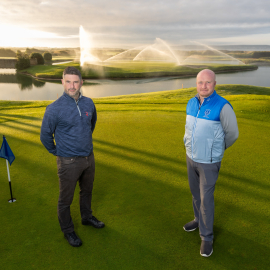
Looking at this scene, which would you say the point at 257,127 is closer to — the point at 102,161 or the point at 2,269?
the point at 102,161

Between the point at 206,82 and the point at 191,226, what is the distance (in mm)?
1717

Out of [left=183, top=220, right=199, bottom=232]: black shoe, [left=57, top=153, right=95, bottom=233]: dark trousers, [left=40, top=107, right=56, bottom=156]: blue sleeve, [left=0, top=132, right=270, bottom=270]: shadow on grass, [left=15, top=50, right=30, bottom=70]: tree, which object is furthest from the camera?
[left=15, top=50, right=30, bottom=70]: tree

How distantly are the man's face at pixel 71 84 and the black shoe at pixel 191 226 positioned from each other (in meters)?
2.03

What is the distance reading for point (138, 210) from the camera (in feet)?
10.8

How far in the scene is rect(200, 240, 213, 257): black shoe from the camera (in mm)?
2568

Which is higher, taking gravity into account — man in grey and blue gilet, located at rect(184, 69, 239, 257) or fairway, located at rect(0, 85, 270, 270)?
man in grey and blue gilet, located at rect(184, 69, 239, 257)

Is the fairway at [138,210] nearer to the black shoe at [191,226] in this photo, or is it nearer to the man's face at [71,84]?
the black shoe at [191,226]

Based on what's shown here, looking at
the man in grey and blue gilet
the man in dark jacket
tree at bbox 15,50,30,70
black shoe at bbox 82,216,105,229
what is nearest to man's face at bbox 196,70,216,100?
the man in grey and blue gilet

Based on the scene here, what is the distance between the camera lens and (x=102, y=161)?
15.6 ft

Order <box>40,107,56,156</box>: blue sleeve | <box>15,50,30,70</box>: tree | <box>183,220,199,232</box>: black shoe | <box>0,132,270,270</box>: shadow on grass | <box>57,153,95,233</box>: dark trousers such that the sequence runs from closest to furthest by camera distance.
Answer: <box>0,132,270,270</box>: shadow on grass < <box>40,107,56,156</box>: blue sleeve < <box>57,153,95,233</box>: dark trousers < <box>183,220,199,232</box>: black shoe < <box>15,50,30,70</box>: tree

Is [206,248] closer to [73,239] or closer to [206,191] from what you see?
[206,191]

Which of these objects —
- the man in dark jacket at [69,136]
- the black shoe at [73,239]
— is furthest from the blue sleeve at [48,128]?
the black shoe at [73,239]

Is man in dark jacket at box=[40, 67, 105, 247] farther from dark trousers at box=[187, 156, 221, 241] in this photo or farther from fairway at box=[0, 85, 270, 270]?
dark trousers at box=[187, 156, 221, 241]

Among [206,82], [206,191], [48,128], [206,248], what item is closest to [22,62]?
[48,128]
